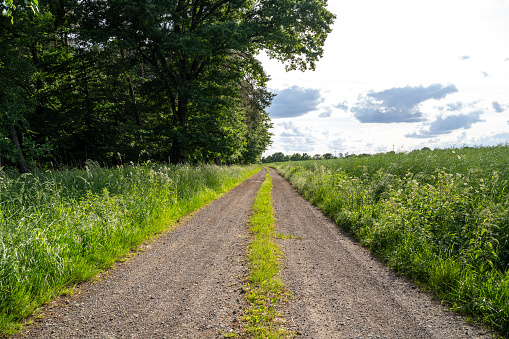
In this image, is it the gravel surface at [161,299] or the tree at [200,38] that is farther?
the tree at [200,38]

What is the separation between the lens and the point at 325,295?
3.60 meters

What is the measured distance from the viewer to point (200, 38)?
1280 centimetres

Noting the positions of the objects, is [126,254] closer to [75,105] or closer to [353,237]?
[353,237]

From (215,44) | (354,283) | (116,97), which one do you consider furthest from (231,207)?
(116,97)

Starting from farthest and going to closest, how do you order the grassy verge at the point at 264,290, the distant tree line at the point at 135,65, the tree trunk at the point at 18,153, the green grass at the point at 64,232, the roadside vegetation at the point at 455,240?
the distant tree line at the point at 135,65 < the tree trunk at the point at 18,153 < the roadside vegetation at the point at 455,240 < the green grass at the point at 64,232 < the grassy verge at the point at 264,290

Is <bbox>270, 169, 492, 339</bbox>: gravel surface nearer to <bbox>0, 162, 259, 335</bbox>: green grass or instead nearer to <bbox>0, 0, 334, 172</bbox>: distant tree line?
<bbox>0, 162, 259, 335</bbox>: green grass

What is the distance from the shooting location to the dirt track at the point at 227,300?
284 centimetres

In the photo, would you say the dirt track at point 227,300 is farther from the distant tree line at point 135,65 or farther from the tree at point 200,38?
the tree at point 200,38

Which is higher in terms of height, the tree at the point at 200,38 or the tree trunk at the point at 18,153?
the tree at the point at 200,38

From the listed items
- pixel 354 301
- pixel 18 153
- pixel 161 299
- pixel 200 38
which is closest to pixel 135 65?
pixel 200 38

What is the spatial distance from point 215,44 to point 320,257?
12995mm

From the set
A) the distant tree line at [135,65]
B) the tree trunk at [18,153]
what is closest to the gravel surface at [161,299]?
the tree trunk at [18,153]

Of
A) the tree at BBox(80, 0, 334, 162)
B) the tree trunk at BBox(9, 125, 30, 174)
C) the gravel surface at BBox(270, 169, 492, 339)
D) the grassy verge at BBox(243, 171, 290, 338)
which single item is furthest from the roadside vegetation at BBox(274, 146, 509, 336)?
the tree trunk at BBox(9, 125, 30, 174)

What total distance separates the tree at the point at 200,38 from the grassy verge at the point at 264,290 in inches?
416
